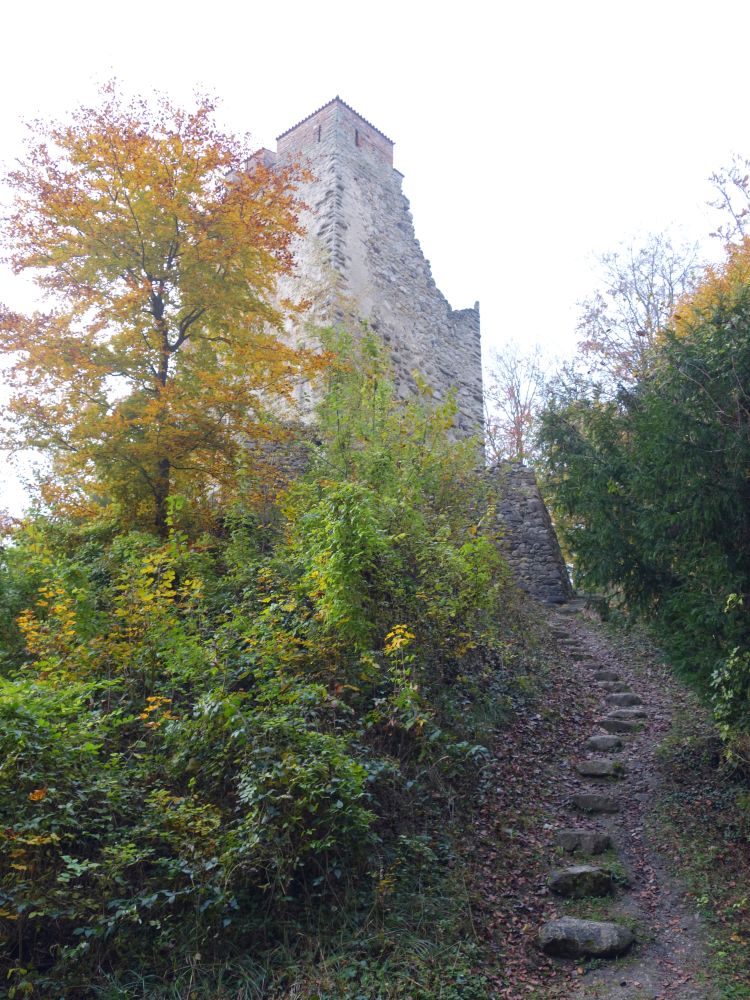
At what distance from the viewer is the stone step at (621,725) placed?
23.6 ft

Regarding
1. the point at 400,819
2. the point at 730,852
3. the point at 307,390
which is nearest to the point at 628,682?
the point at 730,852

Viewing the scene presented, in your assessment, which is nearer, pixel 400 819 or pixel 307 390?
pixel 400 819

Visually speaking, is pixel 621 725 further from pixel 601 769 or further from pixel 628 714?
pixel 601 769

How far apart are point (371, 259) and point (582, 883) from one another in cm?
1161

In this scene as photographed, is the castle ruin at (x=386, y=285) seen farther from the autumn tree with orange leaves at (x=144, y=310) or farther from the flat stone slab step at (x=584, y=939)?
the flat stone slab step at (x=584, y=939)

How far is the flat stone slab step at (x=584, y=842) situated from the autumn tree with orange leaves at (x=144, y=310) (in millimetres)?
4957

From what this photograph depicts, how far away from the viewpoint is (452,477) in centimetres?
933

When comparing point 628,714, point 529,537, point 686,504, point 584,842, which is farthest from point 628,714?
point 529,537

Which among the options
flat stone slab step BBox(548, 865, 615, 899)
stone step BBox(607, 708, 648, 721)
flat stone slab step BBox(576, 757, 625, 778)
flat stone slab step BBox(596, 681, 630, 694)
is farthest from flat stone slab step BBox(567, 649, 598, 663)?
flat stone slab step BBox(548, 865, 615, 899)

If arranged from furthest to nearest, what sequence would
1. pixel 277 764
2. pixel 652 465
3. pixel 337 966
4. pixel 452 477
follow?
pixel 452 477 < pixel 652 465 < pixel 277 764 < pixel 337 966

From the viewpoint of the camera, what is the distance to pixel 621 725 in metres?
7.26

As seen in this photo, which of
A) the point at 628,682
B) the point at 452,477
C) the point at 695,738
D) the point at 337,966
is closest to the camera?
the point at 337,966

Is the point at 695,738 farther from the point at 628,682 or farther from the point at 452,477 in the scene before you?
the point at 452,477

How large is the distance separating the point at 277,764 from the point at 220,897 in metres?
0.71
